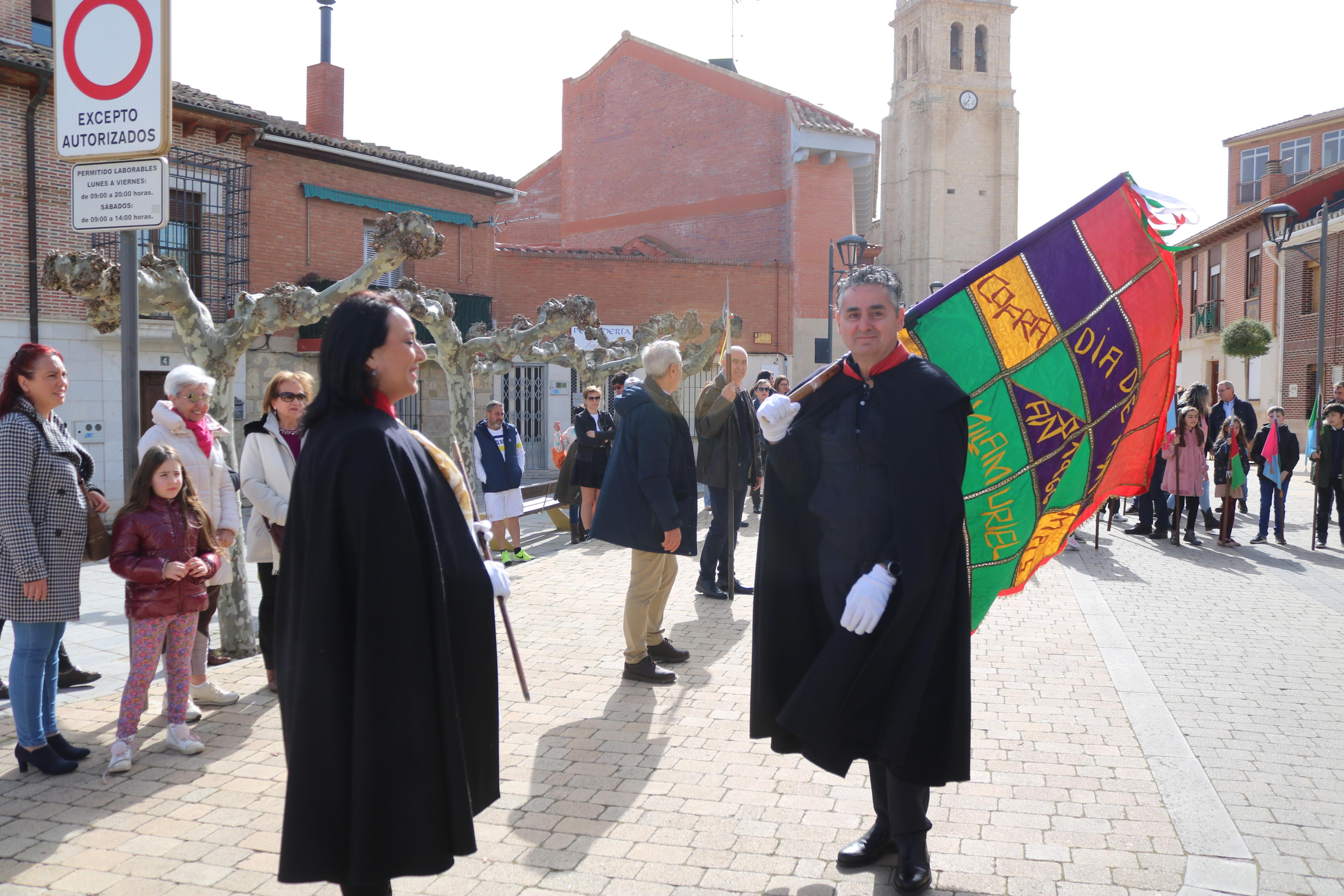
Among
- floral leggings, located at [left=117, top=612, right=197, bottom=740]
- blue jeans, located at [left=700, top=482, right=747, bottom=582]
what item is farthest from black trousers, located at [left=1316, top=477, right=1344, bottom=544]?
floral leggings, located at [left=117, top=612, right=197, bottom=740]

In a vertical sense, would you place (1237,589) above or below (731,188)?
below

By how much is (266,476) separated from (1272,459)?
1173cm

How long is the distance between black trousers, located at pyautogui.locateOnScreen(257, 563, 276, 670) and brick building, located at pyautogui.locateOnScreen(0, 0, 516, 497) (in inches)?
340

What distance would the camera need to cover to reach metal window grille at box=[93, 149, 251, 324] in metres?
18.4

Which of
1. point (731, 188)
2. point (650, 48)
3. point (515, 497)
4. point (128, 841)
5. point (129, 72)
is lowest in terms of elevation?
point (128, 841)

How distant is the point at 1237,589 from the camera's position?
9.35 meters

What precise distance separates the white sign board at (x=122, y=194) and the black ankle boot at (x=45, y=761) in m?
2.38

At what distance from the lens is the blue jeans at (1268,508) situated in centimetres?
1248

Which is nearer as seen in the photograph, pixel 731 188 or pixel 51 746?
pixel 51 746

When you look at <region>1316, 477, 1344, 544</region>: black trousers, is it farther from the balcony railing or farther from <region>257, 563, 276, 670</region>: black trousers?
the balcony railing

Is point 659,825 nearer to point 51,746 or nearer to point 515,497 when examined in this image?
point 51,746

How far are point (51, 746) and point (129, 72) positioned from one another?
3.11 metres

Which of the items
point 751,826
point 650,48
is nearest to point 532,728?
point 751,826

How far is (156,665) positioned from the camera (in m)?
4.73
